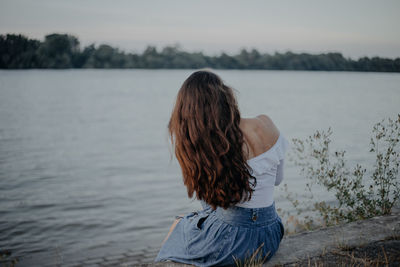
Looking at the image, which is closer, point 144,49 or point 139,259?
point 139,259

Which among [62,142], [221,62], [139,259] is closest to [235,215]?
[139,259]

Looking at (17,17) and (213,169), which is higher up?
(17,17)

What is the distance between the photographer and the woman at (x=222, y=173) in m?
2.17

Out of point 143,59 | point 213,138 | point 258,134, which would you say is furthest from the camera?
point 143,59

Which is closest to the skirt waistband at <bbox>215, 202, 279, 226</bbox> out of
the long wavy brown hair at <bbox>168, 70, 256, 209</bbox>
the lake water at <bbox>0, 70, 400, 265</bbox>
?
the long wavy brown hair at <bbox>168, 70, 256, 209</bbox>

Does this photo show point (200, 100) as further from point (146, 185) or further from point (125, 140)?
point (125, 140)

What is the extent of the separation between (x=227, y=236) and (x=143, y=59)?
2333 inches

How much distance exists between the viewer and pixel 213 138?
7.06ft

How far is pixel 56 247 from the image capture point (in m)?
5.58

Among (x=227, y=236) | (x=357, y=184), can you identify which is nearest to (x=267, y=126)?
(x=227, y=236)

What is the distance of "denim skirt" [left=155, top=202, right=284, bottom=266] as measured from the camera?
2322 millimetres

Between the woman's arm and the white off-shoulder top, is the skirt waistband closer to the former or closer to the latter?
the white off-shoulder top

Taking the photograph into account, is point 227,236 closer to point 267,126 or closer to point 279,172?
point 279,172

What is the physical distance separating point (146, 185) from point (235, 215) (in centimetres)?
710
